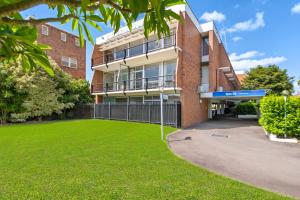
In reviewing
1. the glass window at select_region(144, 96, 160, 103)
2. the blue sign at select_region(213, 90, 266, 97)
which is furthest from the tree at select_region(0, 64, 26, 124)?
the blue sign at select_region(213, 90, 266, 97)

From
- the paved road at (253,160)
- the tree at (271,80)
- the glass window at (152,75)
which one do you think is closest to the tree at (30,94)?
the glass window at (152,75)

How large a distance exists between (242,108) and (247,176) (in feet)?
87.0

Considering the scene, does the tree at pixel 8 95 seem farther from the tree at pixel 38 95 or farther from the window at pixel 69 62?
the window at pixel 69 62

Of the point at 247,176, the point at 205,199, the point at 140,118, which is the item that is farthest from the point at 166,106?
the point at 205,199

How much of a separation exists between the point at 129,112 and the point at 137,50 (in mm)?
6620

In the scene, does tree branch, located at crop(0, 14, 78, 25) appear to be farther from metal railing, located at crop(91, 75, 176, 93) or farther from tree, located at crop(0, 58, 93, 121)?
tree, located at crop(0, 58, 93, 121)

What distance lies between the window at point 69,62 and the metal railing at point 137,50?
6.45 m

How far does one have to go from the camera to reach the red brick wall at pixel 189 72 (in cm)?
1525

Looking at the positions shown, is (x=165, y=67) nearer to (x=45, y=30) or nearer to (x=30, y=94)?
(x=30, y=94)

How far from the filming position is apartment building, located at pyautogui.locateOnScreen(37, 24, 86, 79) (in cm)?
2455

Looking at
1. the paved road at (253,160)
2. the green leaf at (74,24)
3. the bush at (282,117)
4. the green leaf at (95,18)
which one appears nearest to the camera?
the green leaf at (95,18)

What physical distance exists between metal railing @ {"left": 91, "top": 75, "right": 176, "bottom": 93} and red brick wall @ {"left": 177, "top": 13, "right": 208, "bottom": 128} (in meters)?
1.09

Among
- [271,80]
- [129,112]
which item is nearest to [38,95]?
[129,112]

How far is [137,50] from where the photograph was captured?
19859 mm
